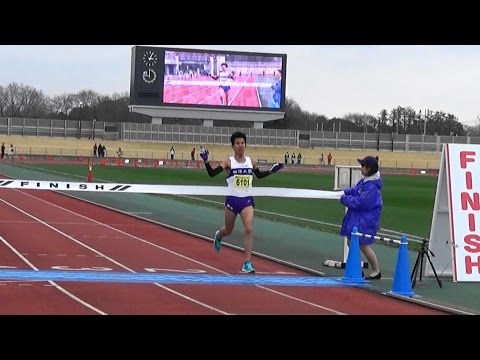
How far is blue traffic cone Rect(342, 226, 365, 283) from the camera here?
11.5 m

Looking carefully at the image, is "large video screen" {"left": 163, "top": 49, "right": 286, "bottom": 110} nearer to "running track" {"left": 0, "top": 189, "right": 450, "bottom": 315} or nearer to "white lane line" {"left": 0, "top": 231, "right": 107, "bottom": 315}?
"running track" {"left": 0, "top": 189, "right": 450, "bottom": 315}

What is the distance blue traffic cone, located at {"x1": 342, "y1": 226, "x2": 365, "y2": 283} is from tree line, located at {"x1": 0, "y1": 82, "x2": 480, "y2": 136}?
92.6 metres

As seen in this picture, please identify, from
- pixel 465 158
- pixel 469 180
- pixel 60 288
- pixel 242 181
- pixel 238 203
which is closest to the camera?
pixel 60 288

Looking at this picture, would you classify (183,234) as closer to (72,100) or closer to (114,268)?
(114,268)

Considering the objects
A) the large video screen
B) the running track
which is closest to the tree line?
the large video screen

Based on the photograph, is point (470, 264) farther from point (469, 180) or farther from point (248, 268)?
point (248, 268)

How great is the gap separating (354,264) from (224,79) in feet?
264

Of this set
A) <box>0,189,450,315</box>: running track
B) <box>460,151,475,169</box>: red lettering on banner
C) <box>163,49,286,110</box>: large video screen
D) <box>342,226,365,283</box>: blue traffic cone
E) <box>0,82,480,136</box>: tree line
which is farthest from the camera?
<box>0,82,480,136</box>: tree line

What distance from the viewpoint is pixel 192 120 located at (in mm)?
116500

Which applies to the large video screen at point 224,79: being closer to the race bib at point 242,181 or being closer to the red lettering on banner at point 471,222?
the race bib at point 242,181

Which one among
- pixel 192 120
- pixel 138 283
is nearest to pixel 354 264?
pixel 138 283

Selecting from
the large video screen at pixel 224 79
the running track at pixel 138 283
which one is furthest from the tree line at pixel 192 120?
the running track at pixel 138 283
